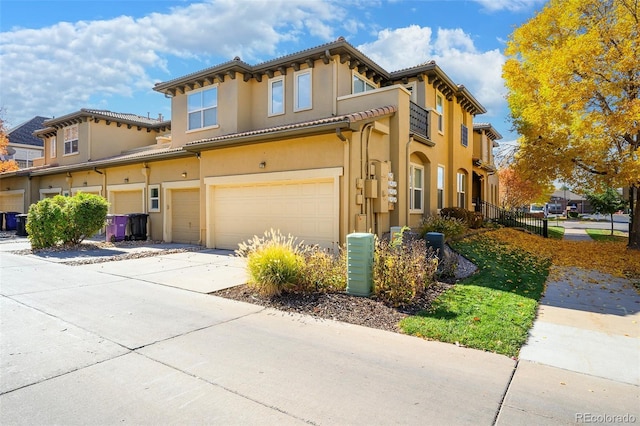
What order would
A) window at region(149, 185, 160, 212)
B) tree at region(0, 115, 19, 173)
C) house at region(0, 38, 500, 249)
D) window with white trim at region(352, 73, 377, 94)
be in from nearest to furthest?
house at region(0, 38, 500, 249)
window with white trim at region(352, 73, 377, 94)
window at region(149, 185, 160, 212)
tree at region(0, 115, 19, 173)

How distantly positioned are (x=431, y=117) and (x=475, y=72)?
4.11 metres

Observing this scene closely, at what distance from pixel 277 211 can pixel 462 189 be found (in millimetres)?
11925

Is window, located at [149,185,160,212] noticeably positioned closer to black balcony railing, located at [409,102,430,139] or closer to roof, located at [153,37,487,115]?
roof, located at [153,37,487,115]

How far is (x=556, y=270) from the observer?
10.0 meters

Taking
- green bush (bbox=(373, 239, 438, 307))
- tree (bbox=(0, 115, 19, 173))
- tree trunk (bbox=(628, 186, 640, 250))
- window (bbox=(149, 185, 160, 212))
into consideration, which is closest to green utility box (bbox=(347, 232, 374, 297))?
green bush (bbox=(373, 239, 438, 307))

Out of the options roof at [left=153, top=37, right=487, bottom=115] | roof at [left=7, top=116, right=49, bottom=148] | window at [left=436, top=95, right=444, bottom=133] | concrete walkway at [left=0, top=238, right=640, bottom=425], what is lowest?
concrete walkway at [left=0, top=238, right=640, bottom=425]

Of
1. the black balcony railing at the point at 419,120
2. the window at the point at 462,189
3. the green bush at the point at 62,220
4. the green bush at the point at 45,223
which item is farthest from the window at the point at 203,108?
the window at the point at 462,189

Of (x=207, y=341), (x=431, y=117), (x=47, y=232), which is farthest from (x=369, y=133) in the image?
(x=47, y=232)

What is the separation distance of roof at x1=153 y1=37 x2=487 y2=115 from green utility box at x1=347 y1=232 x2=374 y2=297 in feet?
26.9

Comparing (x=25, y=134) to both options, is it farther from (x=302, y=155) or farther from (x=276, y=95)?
(x=302, y=155)

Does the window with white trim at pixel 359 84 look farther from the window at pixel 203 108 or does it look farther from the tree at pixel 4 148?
the tree at pixel 4 148

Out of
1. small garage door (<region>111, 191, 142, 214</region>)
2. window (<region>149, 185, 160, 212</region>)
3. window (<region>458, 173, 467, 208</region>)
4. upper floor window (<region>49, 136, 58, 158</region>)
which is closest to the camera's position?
window (<region>149, 185, 160, 212</region>)

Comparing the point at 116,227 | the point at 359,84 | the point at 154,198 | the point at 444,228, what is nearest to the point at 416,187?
the point at 444,228

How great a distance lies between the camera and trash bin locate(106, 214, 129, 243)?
1592cm
